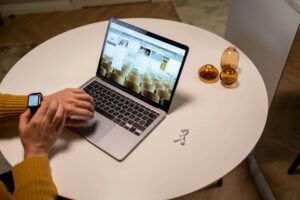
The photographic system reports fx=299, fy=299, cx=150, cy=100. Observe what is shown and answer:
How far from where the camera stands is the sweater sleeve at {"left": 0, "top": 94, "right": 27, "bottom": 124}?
876mm

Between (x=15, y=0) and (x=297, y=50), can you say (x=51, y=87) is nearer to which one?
(x=297, y=50)

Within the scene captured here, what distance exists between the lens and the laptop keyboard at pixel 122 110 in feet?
2.82

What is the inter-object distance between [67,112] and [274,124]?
1045 millimetres

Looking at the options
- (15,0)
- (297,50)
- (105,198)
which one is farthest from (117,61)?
(15,0)

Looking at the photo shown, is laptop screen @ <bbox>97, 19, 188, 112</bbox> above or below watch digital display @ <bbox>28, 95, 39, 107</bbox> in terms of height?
above

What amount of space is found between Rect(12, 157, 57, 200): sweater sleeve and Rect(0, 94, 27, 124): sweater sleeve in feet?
0.66

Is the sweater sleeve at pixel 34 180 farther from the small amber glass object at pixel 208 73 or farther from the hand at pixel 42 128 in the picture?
the small amber glass object at pixel 208 73

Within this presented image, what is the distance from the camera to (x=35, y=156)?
2.46ft

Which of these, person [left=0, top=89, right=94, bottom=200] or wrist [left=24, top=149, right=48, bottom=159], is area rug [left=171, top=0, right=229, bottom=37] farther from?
wrist [left=24, top=149, right=48, bottom=159]

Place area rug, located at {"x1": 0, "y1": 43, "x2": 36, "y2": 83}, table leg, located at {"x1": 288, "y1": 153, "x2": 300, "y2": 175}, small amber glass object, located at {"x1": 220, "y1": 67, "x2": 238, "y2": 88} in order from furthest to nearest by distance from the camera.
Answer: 1. area rug, located at {"x1": 0, "y1": 43, "x2": 36, "y2": 83}
2. table leg, located at {"x1": 288, "y1": 153, "x2": 300, "y2": 175}
3. small amber glass object, located at {"x1": 220, "y1": 67, "x2": 238, "y2": 88}

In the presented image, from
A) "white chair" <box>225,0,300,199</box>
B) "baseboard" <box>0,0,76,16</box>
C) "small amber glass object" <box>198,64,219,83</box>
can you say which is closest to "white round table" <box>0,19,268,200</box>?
"small amber glass object" <box>198,64,219,83</box>

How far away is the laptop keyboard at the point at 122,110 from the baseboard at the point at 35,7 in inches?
79.6

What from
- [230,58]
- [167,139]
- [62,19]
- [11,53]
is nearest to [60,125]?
[167,139]

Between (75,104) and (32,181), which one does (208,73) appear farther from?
(32,181)
